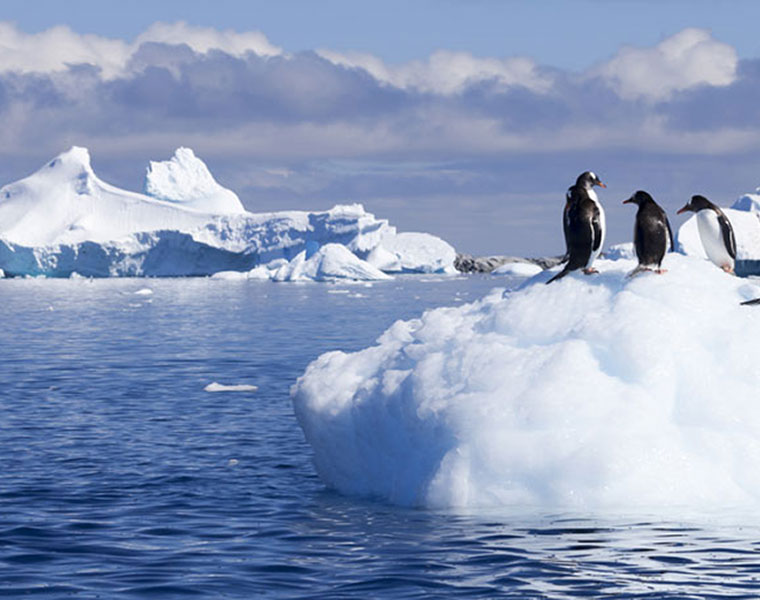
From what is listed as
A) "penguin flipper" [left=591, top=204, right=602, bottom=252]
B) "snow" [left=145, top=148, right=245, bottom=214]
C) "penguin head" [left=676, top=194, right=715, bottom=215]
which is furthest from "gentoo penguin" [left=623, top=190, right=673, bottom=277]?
"snow" [left=145, top=148, right=245, bottom=214]

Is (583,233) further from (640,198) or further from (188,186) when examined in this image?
(188,186)

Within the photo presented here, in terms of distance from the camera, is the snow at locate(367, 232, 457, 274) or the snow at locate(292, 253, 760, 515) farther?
the snow at locate(367, 232, 457, 274)

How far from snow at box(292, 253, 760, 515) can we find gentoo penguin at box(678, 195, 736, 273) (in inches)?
57.1

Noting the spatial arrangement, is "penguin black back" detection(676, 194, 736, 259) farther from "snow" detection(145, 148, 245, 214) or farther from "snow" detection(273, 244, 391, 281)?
"snow" detection(145, 148, 245, 214)

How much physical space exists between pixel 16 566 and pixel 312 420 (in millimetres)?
3468

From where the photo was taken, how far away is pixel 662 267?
10.5 meters

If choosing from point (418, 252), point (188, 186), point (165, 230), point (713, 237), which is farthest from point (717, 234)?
point (418, 252)

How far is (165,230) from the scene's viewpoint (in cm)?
8538

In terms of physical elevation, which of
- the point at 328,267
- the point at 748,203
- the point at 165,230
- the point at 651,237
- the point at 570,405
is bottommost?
the point at 570,405

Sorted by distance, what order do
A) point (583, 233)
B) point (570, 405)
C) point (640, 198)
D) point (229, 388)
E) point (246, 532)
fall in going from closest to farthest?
point (246, 532)
point (570, 405)
point (583, 233)
point (640, 198)
point (229, 388)

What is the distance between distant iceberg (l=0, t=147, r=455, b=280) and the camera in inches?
3342

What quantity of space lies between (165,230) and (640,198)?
252ft

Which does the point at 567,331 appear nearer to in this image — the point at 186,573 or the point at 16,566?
the point at 186,573

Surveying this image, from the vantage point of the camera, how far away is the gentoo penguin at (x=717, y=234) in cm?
1170
